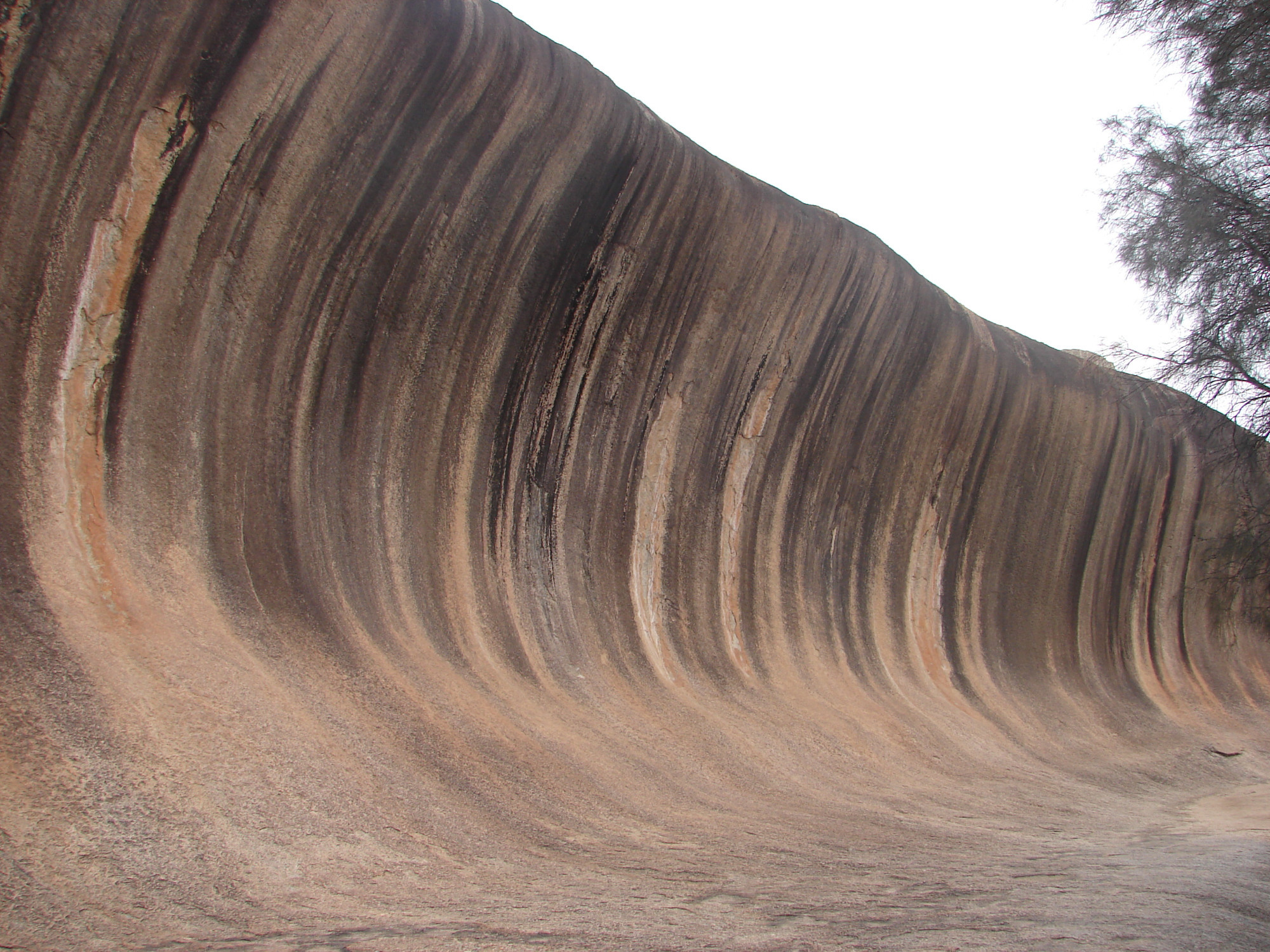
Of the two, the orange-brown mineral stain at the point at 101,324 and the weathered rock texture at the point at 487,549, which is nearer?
the weathered rock texture at the point at 487,549

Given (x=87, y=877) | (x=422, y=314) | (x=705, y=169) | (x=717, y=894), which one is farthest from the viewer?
(x=705, y=169)

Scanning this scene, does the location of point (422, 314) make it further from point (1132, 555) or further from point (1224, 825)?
point (1132, 555)

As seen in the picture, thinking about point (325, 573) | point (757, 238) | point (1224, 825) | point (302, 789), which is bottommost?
point (1224, 825)

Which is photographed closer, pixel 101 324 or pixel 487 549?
pixel 101 324

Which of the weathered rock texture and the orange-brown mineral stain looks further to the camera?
the orange-brown mineral stain

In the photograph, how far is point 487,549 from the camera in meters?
5.19

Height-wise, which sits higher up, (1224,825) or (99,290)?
(99,290)

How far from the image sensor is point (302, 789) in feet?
10.2

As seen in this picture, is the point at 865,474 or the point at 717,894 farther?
the point at 865,474

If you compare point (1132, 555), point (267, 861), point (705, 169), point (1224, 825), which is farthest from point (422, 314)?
point (1132, 555)

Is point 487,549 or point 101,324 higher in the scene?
point 101,324

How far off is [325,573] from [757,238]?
3748 millimetres

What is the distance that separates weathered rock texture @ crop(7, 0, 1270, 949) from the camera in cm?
262

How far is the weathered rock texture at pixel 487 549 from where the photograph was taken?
2617 millimetres
